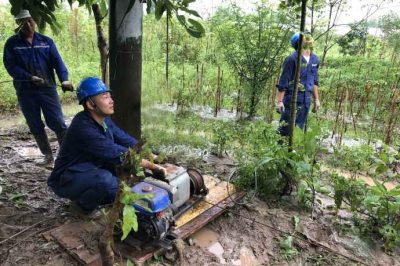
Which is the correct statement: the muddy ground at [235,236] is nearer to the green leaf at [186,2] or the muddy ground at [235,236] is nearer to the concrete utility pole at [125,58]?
the concrete utility pole at [125,58]

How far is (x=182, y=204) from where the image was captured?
345cm

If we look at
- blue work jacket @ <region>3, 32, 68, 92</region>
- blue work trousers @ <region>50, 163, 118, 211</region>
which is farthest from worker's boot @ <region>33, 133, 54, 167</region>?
blue work trousers @ <region>50, 163, 118, 211</region>

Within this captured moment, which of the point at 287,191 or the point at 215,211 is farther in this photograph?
the point at 287,191

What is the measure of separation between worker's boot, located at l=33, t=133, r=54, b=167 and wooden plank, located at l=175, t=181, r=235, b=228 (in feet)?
7.22

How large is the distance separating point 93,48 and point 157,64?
2721mm

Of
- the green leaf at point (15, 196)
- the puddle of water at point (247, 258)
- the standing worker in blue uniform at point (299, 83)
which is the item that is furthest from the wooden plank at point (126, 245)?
the standing worker in blue uniform at point (299, 83)

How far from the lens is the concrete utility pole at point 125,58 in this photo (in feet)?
11.4

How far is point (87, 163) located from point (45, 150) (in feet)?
5.87

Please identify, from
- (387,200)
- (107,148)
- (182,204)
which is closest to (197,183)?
(182,204)

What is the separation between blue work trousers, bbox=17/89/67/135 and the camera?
4445 millimetres

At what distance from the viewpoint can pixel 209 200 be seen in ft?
12.3

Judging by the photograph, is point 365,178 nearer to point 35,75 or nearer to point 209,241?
point 209,241

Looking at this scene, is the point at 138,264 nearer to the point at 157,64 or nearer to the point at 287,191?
the point at 287,191

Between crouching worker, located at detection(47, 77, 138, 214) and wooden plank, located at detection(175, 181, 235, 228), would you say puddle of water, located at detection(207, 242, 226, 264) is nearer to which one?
wooden plank, located at detection(175, 181, 235, 228)
